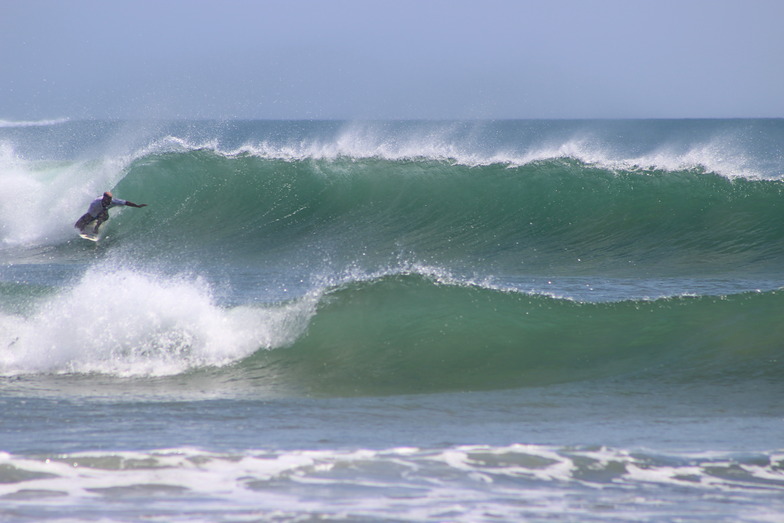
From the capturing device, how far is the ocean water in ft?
14.4

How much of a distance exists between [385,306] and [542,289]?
3046mm

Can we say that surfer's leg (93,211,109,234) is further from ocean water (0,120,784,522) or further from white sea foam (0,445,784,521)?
white sea foam (0,445,784,521)

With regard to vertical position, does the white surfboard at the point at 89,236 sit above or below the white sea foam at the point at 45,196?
below

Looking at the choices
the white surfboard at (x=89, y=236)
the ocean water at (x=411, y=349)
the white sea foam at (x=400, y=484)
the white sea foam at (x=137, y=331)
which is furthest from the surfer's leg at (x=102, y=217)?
the white sea foam at (x=400, y=484)

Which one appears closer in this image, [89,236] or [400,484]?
[400,484]

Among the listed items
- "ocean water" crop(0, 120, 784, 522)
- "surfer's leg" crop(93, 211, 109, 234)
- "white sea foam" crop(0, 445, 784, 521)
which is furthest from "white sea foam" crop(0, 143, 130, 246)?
"white sea foam" crop(0, 445, 784, 521)

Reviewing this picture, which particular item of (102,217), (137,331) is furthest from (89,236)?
(137,331)

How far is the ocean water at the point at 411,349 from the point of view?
14.4 feet

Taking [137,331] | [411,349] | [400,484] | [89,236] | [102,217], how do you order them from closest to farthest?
[400,484]
[411,349]
[137,331]
[102,217]
[89,236]

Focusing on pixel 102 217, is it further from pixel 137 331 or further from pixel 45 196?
pixel 137 331

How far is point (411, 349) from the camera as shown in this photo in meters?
7.55

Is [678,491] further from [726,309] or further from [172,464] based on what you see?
[726,309]

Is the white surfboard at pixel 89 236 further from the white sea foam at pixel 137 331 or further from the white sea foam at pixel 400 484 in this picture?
the white sea foam at pixel 400 484

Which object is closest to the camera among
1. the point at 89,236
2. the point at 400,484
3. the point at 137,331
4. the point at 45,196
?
the point at 400,484
